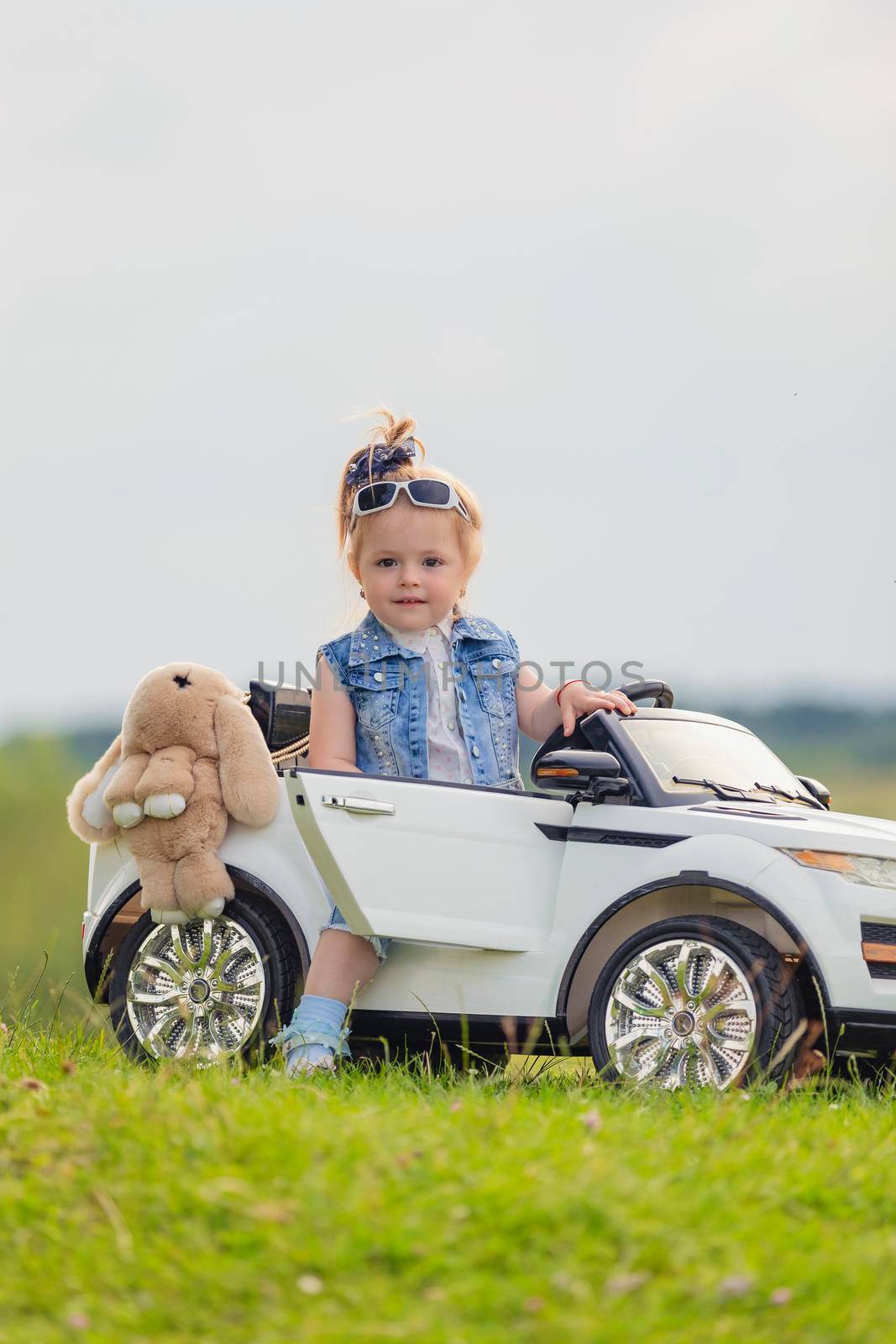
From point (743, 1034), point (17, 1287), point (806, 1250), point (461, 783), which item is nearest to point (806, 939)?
point (743, 1034)

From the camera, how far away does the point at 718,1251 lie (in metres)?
3.26

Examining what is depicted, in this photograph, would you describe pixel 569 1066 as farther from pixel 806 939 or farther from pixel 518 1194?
pixel 518 1194

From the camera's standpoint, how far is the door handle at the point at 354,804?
5266 millimetres

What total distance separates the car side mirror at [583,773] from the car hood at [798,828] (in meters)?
0.29

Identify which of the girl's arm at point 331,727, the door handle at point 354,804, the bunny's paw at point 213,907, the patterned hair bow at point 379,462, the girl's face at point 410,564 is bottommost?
the bunny's paw at point 213,907

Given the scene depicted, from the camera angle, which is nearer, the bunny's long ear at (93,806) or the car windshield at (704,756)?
the car windshield at (704,756)

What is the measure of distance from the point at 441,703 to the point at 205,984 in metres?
1.46

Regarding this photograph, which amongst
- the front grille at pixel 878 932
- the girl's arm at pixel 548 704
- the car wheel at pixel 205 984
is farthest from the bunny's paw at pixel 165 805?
the front grille at pixel 878 932

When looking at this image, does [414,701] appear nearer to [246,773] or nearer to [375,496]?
[246,773]

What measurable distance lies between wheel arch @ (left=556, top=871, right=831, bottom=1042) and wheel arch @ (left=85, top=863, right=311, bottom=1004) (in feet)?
3.60

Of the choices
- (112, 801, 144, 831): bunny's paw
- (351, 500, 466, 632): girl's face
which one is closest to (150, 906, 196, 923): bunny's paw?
(112, 801, 144, 831): bunny's paw

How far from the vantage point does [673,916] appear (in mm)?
5316

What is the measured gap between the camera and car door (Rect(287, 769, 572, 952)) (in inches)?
207

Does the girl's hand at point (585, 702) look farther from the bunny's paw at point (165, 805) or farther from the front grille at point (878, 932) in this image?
the bunny's paw at point (165, 805)
